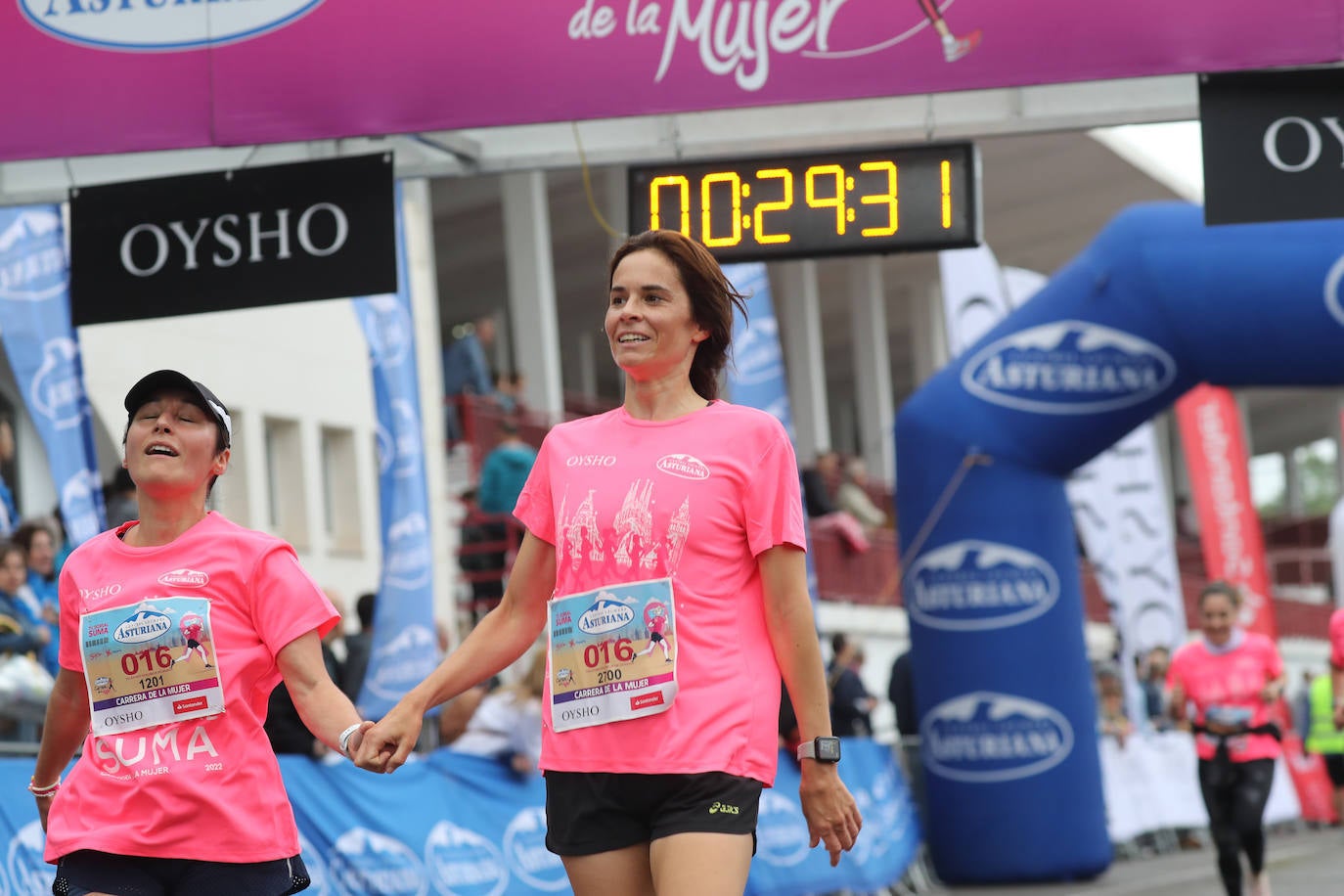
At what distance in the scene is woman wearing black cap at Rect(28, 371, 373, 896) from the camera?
4309 mm

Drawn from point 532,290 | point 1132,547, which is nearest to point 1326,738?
point 1132,547

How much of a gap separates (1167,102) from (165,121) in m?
3.83

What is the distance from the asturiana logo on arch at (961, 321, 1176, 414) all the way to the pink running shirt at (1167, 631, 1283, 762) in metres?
2.57

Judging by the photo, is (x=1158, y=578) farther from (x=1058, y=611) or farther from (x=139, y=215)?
(x=139, y=215)

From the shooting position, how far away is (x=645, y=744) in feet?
13.6

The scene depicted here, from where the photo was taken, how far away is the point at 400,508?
40.3ft

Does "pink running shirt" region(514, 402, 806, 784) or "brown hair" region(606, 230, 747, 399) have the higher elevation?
"brown hair" region(606, 230, 747, 399)

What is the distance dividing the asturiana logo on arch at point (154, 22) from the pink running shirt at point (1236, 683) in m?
6.11

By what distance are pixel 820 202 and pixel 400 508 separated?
16.2 ft

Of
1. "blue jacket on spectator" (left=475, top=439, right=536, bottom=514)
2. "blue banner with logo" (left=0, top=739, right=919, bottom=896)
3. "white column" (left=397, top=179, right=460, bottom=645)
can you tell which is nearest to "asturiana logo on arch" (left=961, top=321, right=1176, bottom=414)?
"blue jacket on spectator" (left=475, top=439, right=536, bottom=514)

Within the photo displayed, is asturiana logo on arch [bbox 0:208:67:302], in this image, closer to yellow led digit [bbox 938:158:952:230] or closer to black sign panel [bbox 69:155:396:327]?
black sign panel [bbox 69:155:396:327]

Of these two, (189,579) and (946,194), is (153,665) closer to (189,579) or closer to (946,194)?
(189,579)

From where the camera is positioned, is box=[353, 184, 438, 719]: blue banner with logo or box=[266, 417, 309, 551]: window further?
box=[266, 417, 309, 551]: window

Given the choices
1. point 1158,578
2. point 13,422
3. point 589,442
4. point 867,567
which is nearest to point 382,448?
point 13,422
